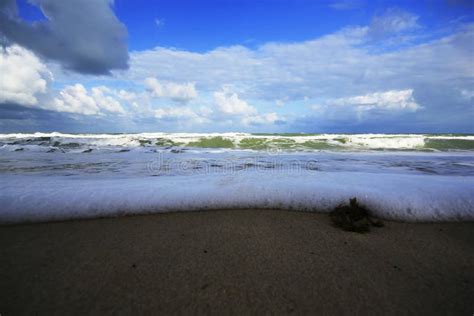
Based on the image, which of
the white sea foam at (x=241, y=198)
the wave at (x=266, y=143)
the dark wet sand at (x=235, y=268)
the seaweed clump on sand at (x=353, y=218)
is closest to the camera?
the dark wet sand at (x=235, y=268)

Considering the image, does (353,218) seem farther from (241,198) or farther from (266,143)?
(266,143)

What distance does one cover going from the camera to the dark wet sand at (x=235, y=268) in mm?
1489

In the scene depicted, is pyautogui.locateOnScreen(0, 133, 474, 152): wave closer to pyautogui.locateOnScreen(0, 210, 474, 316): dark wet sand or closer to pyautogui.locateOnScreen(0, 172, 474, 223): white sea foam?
pyautogui.locateOnScreen(0, 172, 474, 223): white sea foam

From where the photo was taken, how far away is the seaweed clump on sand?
8.18 feet

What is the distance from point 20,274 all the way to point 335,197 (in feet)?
9.24

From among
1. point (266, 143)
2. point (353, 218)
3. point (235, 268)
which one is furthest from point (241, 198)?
point (266, 143)

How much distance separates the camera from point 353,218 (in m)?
2.73

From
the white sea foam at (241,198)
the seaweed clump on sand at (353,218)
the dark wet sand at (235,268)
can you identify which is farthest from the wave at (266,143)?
the dark wet sand at (235,268)

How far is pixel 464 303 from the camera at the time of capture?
4.89ft

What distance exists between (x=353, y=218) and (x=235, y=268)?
1.45 metres

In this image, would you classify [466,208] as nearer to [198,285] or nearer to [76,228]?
[198,285]

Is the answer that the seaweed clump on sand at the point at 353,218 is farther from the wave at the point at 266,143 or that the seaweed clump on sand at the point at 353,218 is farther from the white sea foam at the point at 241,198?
the wave at the point at 266,143

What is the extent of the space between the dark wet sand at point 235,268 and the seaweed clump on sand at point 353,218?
0.11m

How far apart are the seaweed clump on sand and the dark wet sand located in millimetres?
105
